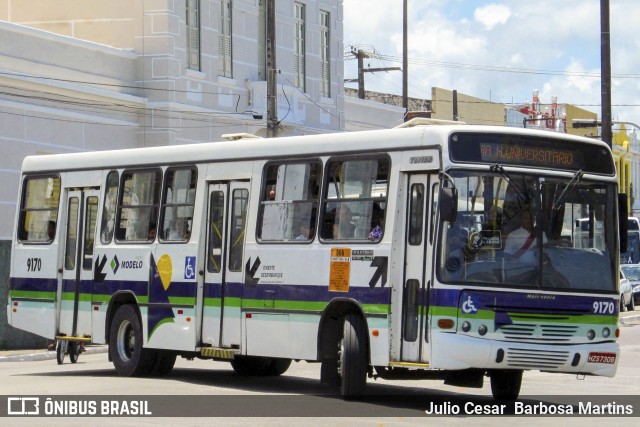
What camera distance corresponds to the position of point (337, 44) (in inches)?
1716

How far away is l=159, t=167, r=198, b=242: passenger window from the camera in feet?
59.5

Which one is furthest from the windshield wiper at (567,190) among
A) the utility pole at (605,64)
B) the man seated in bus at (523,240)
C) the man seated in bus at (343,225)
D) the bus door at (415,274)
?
the utility pole at (605,64)

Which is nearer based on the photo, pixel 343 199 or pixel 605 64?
pixel 343 199

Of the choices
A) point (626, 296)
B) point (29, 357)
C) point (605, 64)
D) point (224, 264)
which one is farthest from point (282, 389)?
point (626, 296)

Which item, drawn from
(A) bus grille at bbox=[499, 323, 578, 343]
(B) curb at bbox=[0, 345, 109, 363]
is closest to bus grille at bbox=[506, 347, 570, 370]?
(A) bus grille at bbox=[499, 323, 578, 343]

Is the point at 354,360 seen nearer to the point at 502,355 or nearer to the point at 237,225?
the point at 502,355

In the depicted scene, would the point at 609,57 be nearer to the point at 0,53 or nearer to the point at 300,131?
the point at 300,131

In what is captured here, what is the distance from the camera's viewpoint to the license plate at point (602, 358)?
14.7 metres

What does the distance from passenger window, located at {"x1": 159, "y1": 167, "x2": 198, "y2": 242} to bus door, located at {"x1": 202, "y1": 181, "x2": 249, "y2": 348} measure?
408 mm

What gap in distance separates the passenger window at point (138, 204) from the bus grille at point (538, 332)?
19.8 feet

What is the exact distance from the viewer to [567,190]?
15.0 m

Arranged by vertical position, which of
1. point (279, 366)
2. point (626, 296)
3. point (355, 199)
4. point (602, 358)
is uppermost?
point (355, 199)

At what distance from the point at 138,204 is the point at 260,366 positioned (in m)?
2.73

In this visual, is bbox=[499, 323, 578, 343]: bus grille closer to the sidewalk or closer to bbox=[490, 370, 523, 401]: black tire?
bbox=[490, 370, 523, 401]: black tire
